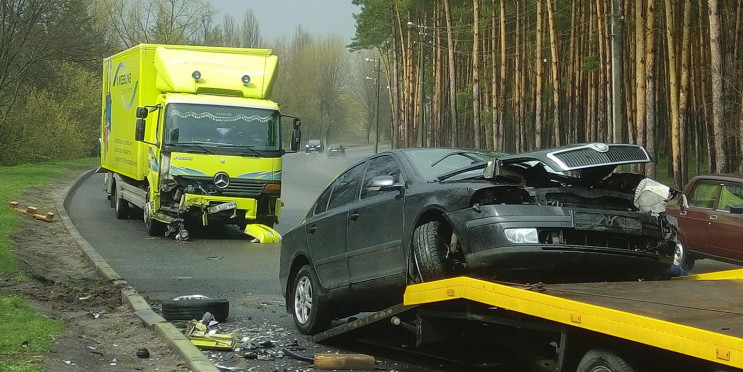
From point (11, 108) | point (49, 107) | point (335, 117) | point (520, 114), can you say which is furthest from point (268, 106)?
point (335, 117)

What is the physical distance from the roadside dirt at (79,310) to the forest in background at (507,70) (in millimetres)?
17704

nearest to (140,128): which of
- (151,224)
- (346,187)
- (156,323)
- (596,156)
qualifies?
(151,224)

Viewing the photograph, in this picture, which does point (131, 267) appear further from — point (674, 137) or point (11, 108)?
point (11, 108)

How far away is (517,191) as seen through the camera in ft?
25.0

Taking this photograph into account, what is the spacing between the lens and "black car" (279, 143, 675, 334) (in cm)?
732

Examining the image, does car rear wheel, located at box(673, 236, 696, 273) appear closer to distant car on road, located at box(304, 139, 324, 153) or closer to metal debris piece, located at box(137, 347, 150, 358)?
metal debris piece, located at box(137, 347, 150, 358)

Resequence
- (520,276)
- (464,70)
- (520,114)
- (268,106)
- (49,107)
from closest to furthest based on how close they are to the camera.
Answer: (520,276) < (268,106) < (49,107) < (520,114) < (464,70)

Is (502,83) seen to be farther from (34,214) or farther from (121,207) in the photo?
(34,214)

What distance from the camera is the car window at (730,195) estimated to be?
52.4 feet

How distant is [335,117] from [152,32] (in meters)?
73.4

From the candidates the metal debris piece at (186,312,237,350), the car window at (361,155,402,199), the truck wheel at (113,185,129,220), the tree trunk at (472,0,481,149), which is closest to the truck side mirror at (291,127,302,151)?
the truck wheel at (113,185,129,220)

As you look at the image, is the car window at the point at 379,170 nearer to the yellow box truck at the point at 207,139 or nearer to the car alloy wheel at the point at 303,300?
the car alloy wheel at the point at 303,300

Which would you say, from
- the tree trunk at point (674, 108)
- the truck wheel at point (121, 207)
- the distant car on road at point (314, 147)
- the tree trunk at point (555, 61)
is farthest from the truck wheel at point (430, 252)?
the distant car on road at point (314, 147)

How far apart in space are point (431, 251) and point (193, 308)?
340cm
